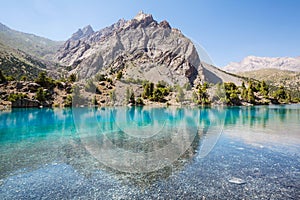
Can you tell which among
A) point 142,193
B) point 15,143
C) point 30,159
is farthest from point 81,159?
point 15,143

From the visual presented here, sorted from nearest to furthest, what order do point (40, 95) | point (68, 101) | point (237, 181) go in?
point (237, 181)
point (40, 95)
point (68, 101)

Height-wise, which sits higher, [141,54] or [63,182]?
[141,54]

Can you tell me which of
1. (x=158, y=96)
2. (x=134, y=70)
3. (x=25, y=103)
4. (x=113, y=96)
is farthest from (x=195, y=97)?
(x=25, y=103)

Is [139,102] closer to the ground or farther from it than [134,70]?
closer to the ground

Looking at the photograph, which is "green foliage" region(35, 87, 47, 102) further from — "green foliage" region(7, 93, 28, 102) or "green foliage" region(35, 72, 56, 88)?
"green foliage" region(35, 72, 56, 88)

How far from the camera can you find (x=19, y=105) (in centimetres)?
5525

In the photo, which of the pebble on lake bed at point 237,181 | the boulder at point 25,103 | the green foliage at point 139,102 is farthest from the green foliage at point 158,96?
the pebble on lake bed at point 237,181

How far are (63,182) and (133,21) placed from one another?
18019 cm

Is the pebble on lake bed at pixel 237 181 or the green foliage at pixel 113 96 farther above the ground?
the green foliage at pixel 113 96

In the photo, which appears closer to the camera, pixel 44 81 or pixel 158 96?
pixel 44 81

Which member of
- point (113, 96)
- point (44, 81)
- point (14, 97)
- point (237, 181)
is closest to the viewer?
point (237, 181)

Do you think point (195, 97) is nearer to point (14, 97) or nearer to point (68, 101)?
point (68, 101)

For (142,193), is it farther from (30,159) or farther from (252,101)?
(252,101)

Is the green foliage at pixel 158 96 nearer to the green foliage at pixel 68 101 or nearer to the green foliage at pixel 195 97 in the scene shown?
the green foliage at pixel 195 97
